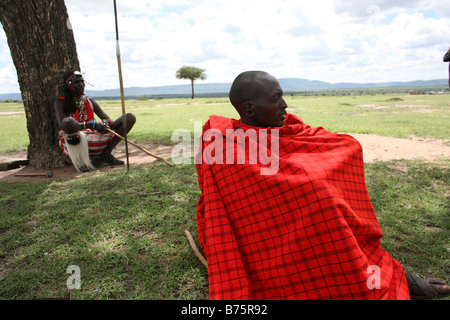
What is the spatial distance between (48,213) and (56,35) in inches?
137

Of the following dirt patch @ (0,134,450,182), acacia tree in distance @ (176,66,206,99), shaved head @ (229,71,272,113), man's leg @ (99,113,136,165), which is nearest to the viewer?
shaved head @ (229,71,272,113)

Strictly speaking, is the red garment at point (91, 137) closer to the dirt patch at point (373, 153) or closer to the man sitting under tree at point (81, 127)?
the man sitting under tree at point (81, 127)

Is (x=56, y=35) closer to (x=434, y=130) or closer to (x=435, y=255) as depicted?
(x=435, y=255)

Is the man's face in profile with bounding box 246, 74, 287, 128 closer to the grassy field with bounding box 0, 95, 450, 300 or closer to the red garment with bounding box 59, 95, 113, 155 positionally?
the grassy field with bounding box 0, 95, 450, 300

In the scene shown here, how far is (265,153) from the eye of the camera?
89.5 inches

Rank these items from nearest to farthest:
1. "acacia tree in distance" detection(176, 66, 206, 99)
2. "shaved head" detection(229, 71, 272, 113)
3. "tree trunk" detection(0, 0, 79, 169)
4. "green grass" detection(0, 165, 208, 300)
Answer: "green grass" detection(0, 165, 208, 300) < "shaved head" detection(229, 71, 272, 113) < "tree trunk" detection(0, 0, 79, 169) < "acacia tree in distance" detection(176, 66, 206, 99)

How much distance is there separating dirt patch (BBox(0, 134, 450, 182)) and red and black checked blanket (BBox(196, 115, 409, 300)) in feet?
12.2

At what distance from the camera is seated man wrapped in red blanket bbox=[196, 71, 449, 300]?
1879mm

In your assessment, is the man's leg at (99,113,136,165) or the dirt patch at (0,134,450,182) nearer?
the dirt patch at (0,134,450,182)

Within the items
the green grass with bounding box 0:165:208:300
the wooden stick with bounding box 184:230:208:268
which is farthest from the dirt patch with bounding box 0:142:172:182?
the wooden stick with bounding box 184:230:208:268

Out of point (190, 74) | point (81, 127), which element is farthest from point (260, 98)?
point (190, 74)

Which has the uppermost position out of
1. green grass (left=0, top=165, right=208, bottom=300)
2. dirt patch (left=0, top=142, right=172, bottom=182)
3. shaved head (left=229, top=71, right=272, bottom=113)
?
shaved head (left=229, top=71, right=272, bottom=113)

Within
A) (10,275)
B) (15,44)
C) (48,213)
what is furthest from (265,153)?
(15,44)

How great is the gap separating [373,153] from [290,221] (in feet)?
15.9
